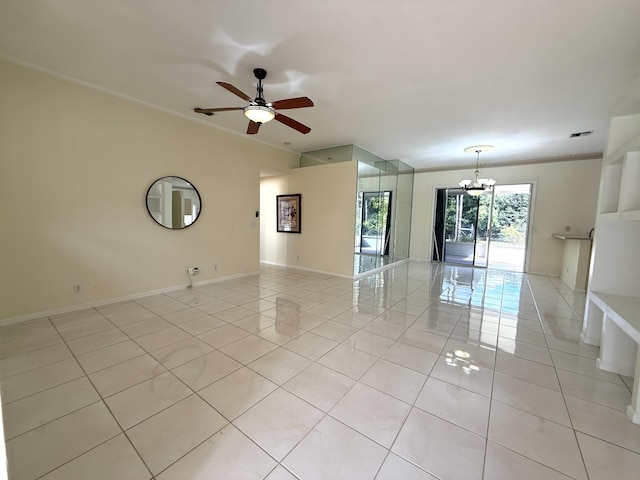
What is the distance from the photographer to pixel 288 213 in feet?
21.3

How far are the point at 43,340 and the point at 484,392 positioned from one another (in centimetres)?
407

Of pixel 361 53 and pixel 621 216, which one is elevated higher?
pixel 361 53

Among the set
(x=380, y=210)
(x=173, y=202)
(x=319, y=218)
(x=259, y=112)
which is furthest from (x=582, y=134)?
(x=173, y=202)

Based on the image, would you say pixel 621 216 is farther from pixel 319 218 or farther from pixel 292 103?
pixel 319 218

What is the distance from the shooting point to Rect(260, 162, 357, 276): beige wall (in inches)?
217

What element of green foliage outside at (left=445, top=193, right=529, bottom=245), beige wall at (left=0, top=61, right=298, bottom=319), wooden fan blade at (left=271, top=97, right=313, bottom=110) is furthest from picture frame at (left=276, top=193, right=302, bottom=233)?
green foliage outside at (left=445, top=193, right=529, bottom=245)

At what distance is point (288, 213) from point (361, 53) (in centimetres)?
432

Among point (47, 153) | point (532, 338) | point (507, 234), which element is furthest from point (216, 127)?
point (507, 234)

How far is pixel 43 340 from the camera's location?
2582 mm

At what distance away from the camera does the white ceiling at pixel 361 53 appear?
2025 millimetres

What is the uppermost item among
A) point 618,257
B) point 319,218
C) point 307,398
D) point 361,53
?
point 361,53

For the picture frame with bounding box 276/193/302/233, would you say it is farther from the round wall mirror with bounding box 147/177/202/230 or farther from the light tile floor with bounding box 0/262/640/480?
the light tile floor with bounding box 0/262/640/480

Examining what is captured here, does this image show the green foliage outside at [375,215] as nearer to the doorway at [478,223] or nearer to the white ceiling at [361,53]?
the doorway at [478,223]

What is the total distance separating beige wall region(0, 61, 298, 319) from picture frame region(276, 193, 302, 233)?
6.30 feet
